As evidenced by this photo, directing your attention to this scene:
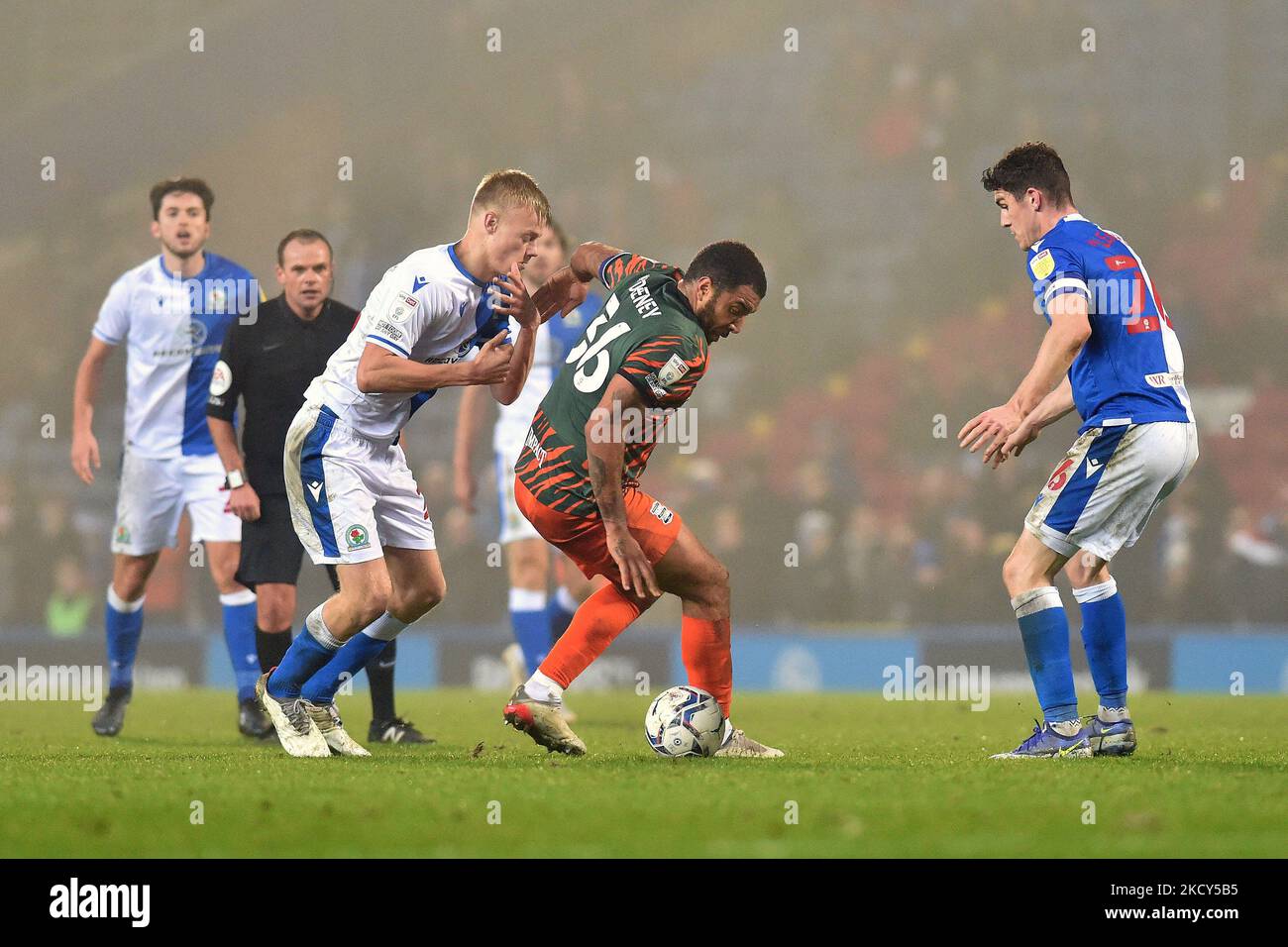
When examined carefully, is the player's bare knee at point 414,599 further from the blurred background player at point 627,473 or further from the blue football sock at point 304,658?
the blurred background player at point 627,473

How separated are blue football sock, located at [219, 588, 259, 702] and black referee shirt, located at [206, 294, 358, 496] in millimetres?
744

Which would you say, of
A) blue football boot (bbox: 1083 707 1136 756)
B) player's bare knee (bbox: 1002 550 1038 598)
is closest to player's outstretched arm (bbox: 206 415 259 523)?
player's bare knee (bbox: 1002 550 1038 598)

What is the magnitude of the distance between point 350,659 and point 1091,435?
3.10 m

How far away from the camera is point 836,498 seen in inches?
655

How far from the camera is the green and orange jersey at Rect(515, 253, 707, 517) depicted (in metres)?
5.34

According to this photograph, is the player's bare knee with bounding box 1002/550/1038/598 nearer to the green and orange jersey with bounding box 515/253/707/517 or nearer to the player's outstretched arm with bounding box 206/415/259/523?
the green and orange jersey with bounding box 515/253/707/517

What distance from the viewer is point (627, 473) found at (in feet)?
18.8

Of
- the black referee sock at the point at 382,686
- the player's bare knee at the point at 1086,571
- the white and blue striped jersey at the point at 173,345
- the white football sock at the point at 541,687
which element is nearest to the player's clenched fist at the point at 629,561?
the white football sock at the point at 541,687

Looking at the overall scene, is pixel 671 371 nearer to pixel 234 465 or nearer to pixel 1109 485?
pixel 1109 485

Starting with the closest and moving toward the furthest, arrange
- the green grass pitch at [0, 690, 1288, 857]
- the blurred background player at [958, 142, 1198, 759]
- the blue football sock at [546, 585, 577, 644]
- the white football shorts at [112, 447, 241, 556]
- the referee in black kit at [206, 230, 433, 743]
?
the green grass pitch at [0, 690, 1288, 857] < the blurred background player at [958, 142, 1198, 759] < the referee in black kit at [206, 230, 433, 743] < the white football shorts at [112, 447, 241, 556] < the blue football sock at [546, 585, 577, 644]

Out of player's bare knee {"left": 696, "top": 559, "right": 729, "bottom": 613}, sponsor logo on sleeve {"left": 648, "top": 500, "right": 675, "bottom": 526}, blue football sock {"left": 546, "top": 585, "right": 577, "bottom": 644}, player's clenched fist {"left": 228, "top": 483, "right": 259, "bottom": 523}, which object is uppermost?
player's clenched fist {"left": 228, "top": 483, "right": 259, "bottom": 523}

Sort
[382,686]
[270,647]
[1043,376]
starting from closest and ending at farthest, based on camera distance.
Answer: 1. [1043,376]
2. [382,686]
3. [270,647]

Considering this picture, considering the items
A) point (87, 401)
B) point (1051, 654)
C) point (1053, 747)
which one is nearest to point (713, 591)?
point (1051, 654)
